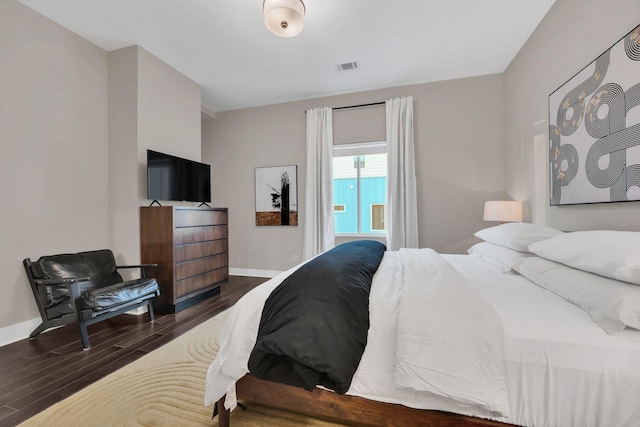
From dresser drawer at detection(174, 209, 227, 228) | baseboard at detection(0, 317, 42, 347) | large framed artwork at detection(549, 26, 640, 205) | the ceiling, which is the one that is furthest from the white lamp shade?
baseboard at detection(0, 317, 42, 347)

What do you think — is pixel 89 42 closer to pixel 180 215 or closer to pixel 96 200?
pixel 96 200

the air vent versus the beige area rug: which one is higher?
the air vent

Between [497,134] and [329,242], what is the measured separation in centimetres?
279

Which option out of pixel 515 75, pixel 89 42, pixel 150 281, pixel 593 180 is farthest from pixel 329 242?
pixel 89 42

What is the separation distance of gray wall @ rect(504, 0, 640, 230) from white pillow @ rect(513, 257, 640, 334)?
2.29 ft

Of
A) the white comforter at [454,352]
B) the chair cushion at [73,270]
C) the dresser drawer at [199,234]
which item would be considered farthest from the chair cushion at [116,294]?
the white comforter at [454,352]

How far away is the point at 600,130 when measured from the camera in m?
1.72

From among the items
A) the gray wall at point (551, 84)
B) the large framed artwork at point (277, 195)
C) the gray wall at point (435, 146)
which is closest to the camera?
the gray wall at point (551, 84)

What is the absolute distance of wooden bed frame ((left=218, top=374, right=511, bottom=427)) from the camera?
97cm

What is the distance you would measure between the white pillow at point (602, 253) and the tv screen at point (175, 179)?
3.54 metres

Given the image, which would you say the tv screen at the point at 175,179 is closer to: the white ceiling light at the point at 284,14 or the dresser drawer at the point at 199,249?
the dresser drawer at the point at 199,249

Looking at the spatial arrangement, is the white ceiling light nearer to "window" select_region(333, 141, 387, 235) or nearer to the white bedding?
"window" select_region(333, 141, 387, 235)

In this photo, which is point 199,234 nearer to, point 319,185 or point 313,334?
point 319,185

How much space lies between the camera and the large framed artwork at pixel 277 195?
170 inches
